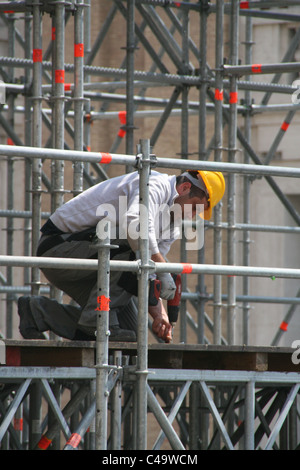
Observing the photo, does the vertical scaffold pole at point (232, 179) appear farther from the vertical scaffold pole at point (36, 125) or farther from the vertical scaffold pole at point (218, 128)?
the vertical scaffold pole at point (36, 125)

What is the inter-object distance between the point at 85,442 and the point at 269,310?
608 centimetres

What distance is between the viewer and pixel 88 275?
6.32 meters

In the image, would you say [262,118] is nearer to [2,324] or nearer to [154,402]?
[2,324]

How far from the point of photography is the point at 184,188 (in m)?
6.29

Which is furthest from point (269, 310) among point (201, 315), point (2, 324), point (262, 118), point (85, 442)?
point (85, 442)

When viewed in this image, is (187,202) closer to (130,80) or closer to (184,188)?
(184,188)

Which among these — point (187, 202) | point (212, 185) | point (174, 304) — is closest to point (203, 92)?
point (212, 185)

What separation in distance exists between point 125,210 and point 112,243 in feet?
0.72

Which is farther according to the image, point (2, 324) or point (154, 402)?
point (2, 324)

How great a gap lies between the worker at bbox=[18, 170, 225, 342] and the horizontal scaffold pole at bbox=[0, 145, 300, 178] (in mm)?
372

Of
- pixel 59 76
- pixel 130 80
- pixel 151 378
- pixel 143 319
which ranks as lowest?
pixel 151 378

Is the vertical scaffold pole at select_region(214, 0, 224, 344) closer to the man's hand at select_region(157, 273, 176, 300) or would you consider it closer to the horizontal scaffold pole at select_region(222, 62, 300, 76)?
the horizontal scaffold pole at select_region(222, 62, 300, 76)

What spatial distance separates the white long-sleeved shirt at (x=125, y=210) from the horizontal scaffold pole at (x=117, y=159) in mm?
336

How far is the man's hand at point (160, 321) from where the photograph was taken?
602cm
